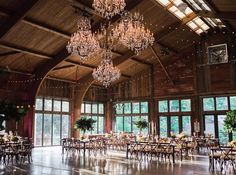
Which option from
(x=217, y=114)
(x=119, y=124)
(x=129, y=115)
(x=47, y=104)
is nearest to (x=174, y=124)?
(x=217, y=114)

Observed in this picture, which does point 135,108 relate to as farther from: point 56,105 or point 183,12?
point 183,12

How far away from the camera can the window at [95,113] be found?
1909 centimetres

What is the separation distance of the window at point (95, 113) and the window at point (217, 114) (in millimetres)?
7645

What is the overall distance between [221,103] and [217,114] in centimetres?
70

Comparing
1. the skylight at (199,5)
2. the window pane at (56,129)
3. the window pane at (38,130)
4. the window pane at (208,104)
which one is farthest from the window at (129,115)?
the skylight at (199,5)

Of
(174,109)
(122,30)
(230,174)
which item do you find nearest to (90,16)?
(122,30)

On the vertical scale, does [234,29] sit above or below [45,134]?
above

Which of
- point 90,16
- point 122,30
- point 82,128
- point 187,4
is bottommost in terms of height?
point 82,128

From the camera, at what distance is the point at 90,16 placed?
36.9 feet

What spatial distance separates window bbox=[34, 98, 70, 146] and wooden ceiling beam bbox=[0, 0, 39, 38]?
6.11 metres

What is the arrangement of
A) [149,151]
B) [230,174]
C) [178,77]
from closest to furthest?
[230,174]
[149,151]
[178,77]

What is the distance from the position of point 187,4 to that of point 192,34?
3771 mm

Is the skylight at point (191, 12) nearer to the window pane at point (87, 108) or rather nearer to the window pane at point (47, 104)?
the window pane at point (87, 108)

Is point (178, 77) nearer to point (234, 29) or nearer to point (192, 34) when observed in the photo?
point (192, 34)
